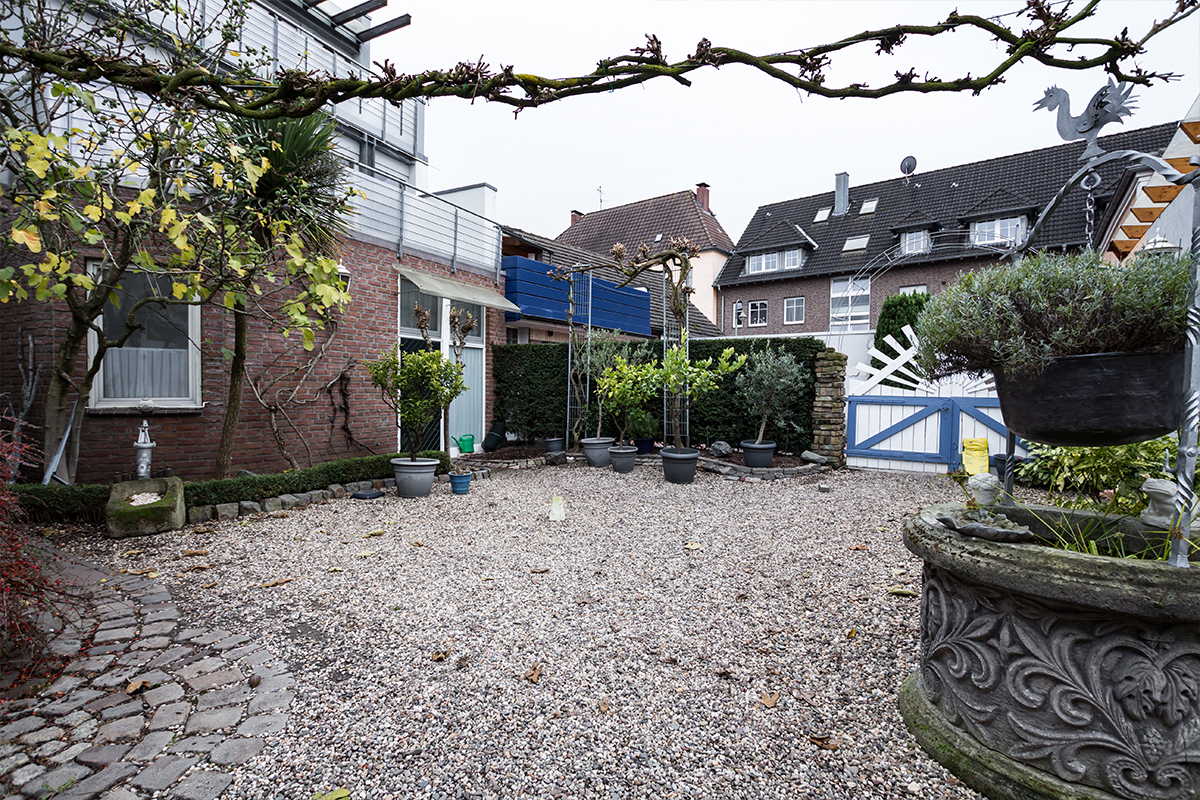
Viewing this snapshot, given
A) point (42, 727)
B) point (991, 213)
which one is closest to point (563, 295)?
point (42, 727)

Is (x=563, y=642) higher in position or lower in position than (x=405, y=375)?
lower

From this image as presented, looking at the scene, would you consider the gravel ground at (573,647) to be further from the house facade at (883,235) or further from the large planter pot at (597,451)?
the house facade at (883,235)

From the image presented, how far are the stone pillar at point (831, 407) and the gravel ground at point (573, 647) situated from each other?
3207 millimetres

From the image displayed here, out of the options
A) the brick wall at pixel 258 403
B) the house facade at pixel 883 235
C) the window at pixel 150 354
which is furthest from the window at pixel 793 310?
the window at pixel 150 354

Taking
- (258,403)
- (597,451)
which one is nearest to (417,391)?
(258,403)

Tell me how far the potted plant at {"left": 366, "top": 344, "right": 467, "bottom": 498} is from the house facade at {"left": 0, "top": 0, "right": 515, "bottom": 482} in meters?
1.14

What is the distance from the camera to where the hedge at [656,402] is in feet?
30.3

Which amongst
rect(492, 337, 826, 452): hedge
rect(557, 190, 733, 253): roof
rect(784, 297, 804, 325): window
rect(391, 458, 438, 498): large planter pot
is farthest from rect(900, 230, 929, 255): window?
rect(391, 458, 438, 498): large planter pot

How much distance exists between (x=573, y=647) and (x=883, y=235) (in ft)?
76.1

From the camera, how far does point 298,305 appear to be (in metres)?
4.16

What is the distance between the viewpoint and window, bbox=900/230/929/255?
2036 cm

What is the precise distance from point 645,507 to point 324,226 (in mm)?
4977

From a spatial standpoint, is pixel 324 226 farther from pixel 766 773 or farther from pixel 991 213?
pixel 991 213

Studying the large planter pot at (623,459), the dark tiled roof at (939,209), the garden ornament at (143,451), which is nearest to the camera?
the garden ornament at (143,451)
